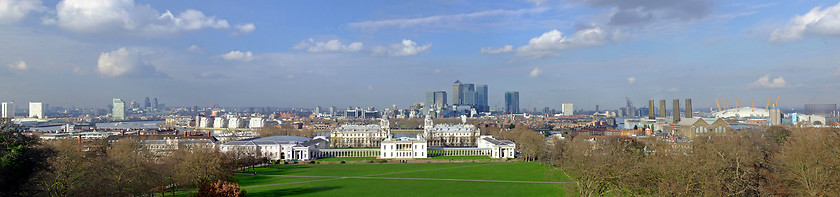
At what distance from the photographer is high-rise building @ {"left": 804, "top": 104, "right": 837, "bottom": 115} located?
153 meters

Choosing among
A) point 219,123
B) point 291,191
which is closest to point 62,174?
point 291,191

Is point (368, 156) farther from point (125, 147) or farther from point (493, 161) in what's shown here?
point (125, 147)

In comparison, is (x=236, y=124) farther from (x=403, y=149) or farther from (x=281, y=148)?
(x=403, y=149)

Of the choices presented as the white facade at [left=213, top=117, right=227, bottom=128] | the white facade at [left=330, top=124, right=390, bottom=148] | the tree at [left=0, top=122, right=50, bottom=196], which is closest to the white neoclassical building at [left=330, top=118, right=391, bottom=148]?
the white facade at [left=330, top=124, right=390, bottom=148]

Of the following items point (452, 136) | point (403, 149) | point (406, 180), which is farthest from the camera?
point (452, 136)

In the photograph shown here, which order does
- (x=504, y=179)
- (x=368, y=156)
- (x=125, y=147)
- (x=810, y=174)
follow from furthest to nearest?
(x=368, y=156) < (x=125, y=147) < (x=504, y=179) < (x=810, y=174)

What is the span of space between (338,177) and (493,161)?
2159 centimetres

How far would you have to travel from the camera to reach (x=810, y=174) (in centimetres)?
2580

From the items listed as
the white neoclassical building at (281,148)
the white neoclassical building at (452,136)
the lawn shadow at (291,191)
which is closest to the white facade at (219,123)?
the white neoclassical building at (452,136)

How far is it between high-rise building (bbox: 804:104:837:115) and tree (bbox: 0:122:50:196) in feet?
569

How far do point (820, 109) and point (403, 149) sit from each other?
14350 cm

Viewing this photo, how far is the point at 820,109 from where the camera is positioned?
15912cm

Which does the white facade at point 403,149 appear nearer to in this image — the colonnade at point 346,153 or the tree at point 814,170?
the colonnade at point 346,153

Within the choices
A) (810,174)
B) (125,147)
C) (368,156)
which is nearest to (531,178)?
(810,174)
